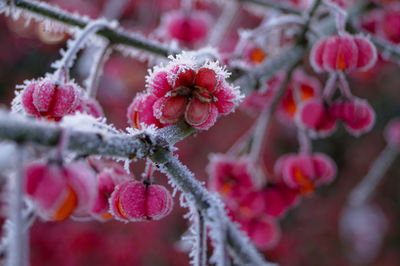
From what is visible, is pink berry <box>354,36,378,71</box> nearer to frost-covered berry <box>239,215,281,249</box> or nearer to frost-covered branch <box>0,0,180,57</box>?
frost-covered branch <box>0,0,180,57</box>

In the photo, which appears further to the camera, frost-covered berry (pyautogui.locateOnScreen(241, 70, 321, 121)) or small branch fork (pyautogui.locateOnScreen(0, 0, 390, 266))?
frost-covered berry (pyautogui.locateOnScreen(241, 70, 321, 121))

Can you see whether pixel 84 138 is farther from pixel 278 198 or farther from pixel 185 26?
pixel 185 26

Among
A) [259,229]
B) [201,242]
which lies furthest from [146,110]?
[259,229]

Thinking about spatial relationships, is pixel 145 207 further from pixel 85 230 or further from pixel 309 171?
pixel 85 230

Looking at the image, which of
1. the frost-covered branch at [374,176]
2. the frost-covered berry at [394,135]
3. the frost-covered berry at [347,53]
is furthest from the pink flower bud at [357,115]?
the frost-covered berry at [394,135]

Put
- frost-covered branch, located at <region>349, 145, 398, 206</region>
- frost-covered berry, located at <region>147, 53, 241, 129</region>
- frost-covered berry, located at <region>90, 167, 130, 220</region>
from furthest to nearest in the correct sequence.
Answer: frost-covered branch, located at <region>349, 145, 398, 206</region> → frost-covered berry, located at <region>90, 167, 130, 220</region> → frost-covered berry, located at <region>147, 53, 241, 129</region>

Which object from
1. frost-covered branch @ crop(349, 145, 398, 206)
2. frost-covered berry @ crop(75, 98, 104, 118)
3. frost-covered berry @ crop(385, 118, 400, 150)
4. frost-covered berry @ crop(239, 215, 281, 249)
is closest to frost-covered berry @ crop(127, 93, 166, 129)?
frost-covered berry @ crop(75, 98, 104, 118)
